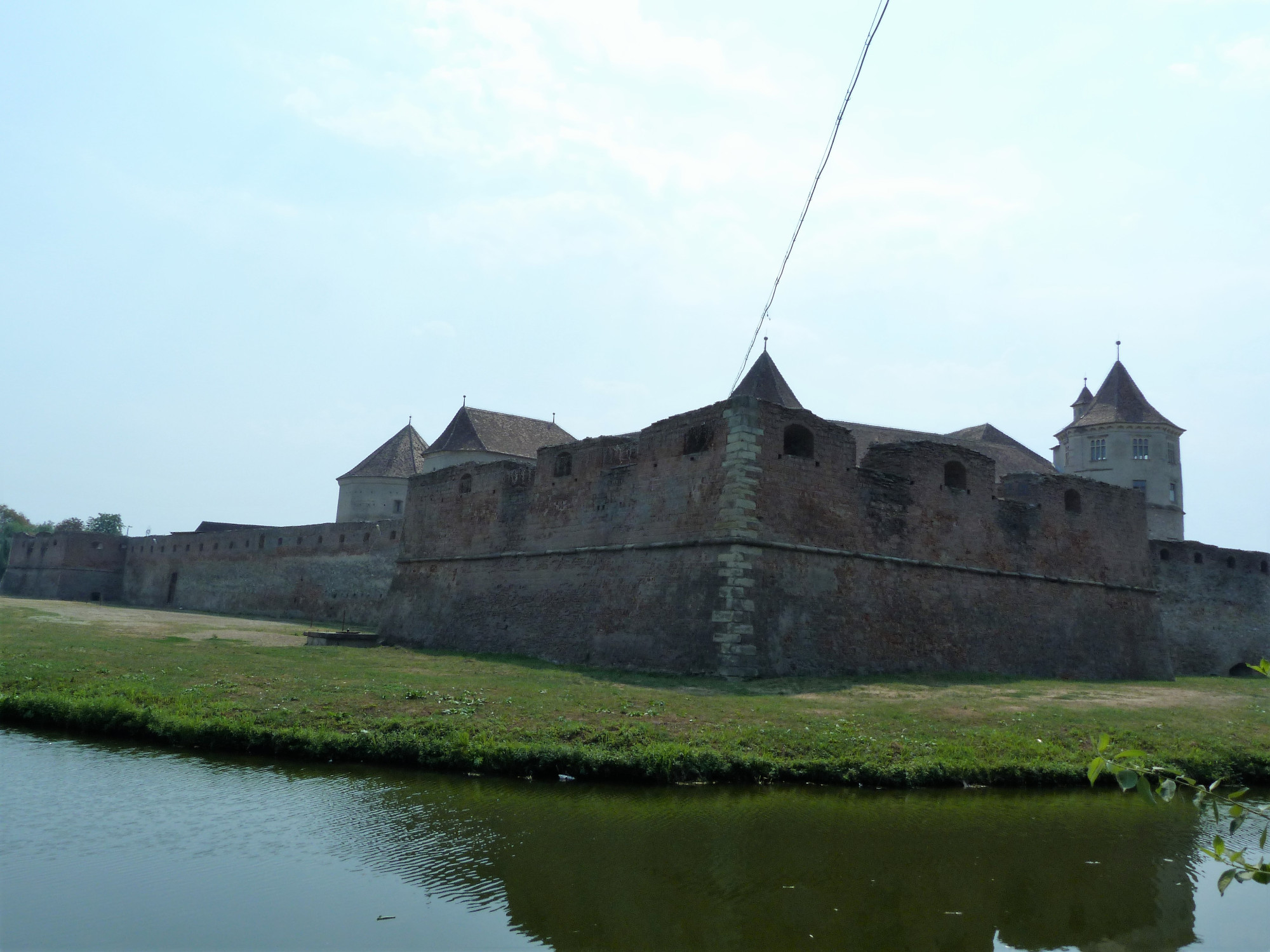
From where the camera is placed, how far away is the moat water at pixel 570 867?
5.52 m

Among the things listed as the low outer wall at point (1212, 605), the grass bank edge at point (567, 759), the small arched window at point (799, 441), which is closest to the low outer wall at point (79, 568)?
the small arched window at point (799, 441)

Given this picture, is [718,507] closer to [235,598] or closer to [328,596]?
[328,596]

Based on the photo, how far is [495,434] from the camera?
4019 cm

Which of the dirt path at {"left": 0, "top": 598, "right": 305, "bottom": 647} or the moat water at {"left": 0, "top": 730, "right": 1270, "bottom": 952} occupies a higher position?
the dirt path at {"left": 0, "top": 598, "right": 305, "bottom": 647}

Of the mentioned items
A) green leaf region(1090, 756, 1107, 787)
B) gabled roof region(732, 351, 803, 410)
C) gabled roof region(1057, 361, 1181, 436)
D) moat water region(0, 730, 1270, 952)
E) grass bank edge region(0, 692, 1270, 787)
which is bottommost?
moat water region(0, 730, 1270, 952)

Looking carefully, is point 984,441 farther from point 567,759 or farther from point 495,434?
point 567,759

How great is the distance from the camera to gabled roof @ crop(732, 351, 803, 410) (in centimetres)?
2880

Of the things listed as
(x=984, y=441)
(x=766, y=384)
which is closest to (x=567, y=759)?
(x=766, y=384)

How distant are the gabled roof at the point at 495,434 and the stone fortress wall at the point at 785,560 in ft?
51.1

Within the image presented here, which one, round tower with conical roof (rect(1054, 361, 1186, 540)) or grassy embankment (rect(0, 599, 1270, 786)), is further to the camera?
round tower with conical roof (rect(1054, 361, 1186, 540))

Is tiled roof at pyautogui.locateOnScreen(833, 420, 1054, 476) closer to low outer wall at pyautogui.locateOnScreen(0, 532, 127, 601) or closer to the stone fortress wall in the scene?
the stone fortress wall

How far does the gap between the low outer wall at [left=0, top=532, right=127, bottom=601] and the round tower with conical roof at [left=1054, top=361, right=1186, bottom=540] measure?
47600 millimetres

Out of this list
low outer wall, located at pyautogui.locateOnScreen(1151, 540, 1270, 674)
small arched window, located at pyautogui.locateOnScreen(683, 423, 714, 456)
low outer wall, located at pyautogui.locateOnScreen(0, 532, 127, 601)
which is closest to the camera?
small arched window, located at pyautogui.locateOnScreen(683, 423, 714, 456)

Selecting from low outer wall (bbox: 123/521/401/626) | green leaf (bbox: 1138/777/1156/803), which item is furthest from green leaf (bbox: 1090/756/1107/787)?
low outer wall (bbox: 123/521/401/626)
